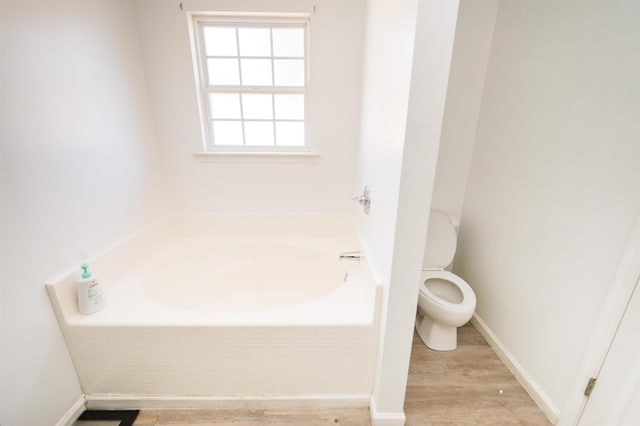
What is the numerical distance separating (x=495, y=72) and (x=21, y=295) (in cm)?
270

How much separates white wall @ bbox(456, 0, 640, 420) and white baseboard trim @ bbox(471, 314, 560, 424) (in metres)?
0.02

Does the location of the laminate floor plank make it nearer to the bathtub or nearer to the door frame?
the door frame

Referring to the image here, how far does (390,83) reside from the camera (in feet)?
3.34

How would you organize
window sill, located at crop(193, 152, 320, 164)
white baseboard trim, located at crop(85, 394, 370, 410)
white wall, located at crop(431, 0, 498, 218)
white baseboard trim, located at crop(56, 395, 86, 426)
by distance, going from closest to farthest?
white baseboard trim, located at crop(56, 395, 86, 426) → white baseboard trim, located at crop(85, 394, 370, 410) → white wall, located at crop(431, 0, 498, 218) → window sill, located at crop(193, 152, 320, 164)

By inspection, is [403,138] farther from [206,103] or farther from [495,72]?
[206,103]

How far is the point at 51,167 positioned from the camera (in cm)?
110

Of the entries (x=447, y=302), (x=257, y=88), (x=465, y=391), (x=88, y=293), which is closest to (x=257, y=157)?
(x=257, y=88)

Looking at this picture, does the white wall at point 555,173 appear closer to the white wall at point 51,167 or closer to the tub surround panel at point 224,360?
the tub surround panel at point 224,360

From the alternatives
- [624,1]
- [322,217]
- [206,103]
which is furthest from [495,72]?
[206,103]

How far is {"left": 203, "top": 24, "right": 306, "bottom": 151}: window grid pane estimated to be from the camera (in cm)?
180

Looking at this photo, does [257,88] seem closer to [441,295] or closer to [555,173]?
[555,173]

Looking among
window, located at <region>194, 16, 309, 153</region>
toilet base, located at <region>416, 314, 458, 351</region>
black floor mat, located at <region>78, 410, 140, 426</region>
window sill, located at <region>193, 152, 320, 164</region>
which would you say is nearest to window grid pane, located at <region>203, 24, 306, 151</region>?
window, located at <region>194, 16, 309, 153</region>

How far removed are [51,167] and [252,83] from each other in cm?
129

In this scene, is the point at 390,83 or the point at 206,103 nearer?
the point at 390,83
